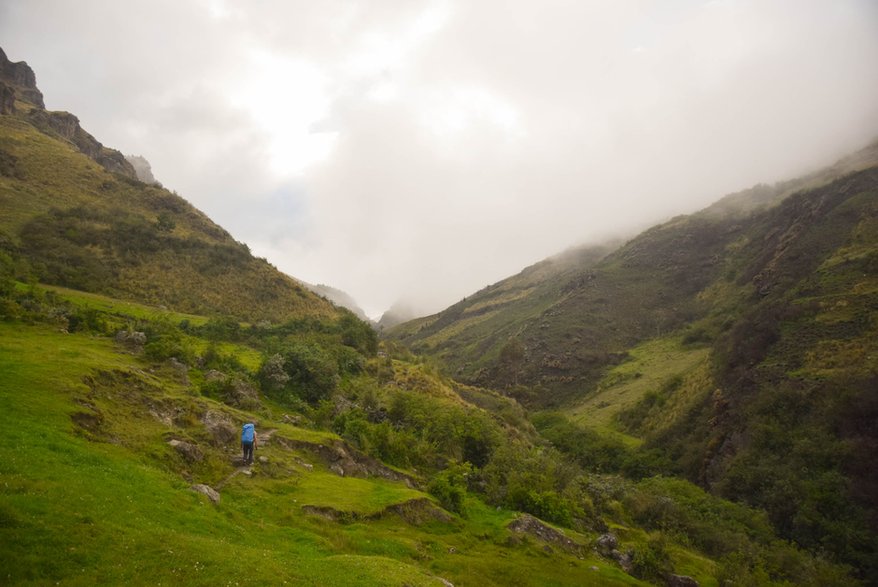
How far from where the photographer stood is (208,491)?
17.3 meters

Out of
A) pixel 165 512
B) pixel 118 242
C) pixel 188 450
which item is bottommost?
pixel 165 512

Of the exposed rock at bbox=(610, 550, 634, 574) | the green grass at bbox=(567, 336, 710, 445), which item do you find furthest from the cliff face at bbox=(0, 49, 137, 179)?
the green grass at bbox=(567, 336, 710, 445)

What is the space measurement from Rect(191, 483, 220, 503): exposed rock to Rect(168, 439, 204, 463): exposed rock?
2.51m

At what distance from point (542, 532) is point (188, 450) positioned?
19.3m

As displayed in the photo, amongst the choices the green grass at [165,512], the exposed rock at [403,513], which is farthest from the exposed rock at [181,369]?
the exposed rock at [403,513]

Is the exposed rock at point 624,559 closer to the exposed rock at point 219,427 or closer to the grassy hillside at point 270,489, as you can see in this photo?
the grassy hillside at point 270,489

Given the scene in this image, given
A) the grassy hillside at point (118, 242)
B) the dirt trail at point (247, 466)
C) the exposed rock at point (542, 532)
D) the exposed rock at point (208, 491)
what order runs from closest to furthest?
the exposed rock at point (208, 491)
the dirt trail at point (247, 466)
the exposed rock at point (542, 532)
the grassy hillside at point (118, 242)

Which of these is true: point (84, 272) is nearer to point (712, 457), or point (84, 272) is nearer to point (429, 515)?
point (429, 515)

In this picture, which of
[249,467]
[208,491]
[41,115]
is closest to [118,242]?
[249,467]

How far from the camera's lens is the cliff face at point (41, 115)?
318ft

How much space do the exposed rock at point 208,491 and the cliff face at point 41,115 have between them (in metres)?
102

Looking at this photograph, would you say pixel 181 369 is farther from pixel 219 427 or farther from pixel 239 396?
pixel 219 427

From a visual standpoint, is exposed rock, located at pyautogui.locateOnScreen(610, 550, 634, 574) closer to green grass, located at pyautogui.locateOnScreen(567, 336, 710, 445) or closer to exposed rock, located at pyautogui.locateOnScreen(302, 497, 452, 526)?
exposed rock, located at pyautogui.locateOnScreen(302, 497, 452, 526)

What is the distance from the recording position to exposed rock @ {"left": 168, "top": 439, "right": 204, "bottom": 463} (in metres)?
19.6
